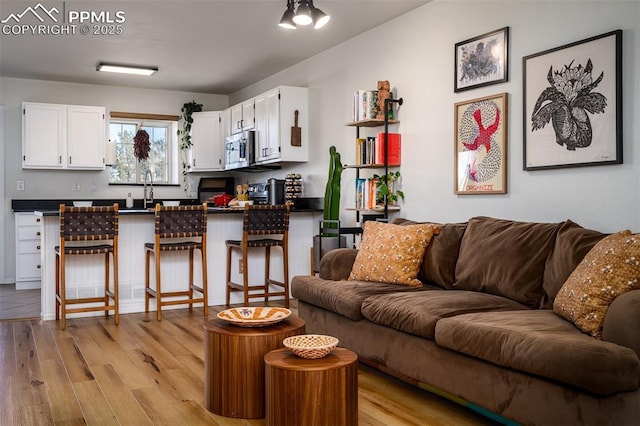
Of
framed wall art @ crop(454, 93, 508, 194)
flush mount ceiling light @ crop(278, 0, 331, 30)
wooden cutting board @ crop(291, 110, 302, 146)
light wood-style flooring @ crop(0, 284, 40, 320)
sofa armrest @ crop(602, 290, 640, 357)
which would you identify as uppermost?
flush mount ceiling light @ crop(278, 0, 331, 30)

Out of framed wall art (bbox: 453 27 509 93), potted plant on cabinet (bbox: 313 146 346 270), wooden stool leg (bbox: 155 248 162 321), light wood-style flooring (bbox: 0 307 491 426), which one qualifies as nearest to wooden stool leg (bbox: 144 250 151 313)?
wooden stool leg (bbox: 155 248 162 321)

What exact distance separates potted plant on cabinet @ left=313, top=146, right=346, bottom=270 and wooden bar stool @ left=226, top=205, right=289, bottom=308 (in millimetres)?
385

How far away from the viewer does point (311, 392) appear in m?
2.30

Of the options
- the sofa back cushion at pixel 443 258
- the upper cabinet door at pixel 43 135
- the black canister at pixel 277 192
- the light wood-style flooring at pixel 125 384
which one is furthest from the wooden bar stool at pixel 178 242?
the upper cabinet door at pixel 43 135

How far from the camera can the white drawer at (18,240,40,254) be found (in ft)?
22.7

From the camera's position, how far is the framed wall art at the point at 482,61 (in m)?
3.99

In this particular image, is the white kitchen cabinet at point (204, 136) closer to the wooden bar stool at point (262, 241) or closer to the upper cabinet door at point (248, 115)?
the upper cabinet door at point (248, 115)

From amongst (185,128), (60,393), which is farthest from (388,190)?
(185,128)

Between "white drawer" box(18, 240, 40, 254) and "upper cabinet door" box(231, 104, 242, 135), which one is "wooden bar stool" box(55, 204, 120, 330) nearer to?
"white drawer" box(18, 240, 40, 254)

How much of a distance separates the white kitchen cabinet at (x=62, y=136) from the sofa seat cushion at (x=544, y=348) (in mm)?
6070

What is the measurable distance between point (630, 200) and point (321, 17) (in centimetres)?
232

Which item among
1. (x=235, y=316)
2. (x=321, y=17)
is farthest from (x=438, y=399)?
(x=321, y=17)

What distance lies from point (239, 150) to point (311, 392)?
5.45m

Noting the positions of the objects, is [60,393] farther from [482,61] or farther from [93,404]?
[482,61]
